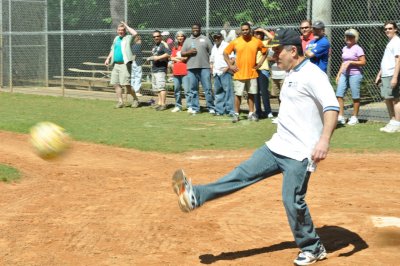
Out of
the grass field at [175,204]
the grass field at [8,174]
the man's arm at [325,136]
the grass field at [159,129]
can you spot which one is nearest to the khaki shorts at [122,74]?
the grass field at [159,129]

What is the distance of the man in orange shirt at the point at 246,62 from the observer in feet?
52.3

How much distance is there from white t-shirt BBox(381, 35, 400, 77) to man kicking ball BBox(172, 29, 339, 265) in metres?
7.95

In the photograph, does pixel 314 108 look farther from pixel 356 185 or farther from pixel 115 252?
pixel 356 185

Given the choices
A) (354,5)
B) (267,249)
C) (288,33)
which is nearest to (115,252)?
(267,249)

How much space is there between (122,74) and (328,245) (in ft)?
42.9

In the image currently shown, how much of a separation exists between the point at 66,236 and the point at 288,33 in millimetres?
3072

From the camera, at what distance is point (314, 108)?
6266mm

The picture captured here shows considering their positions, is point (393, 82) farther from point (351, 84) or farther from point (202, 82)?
point (202, 82)

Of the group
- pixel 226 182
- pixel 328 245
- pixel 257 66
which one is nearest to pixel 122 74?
pixel 257 66

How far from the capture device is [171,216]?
8219 millimetres

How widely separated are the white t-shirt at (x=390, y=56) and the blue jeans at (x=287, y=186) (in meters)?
8.12

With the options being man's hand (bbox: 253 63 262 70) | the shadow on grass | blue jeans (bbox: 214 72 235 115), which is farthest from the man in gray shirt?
the shadow on grass

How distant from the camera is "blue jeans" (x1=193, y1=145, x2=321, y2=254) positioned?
6273 millimetres

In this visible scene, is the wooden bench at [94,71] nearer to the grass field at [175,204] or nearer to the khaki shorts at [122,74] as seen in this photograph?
the khaki shorts at [122,74]
